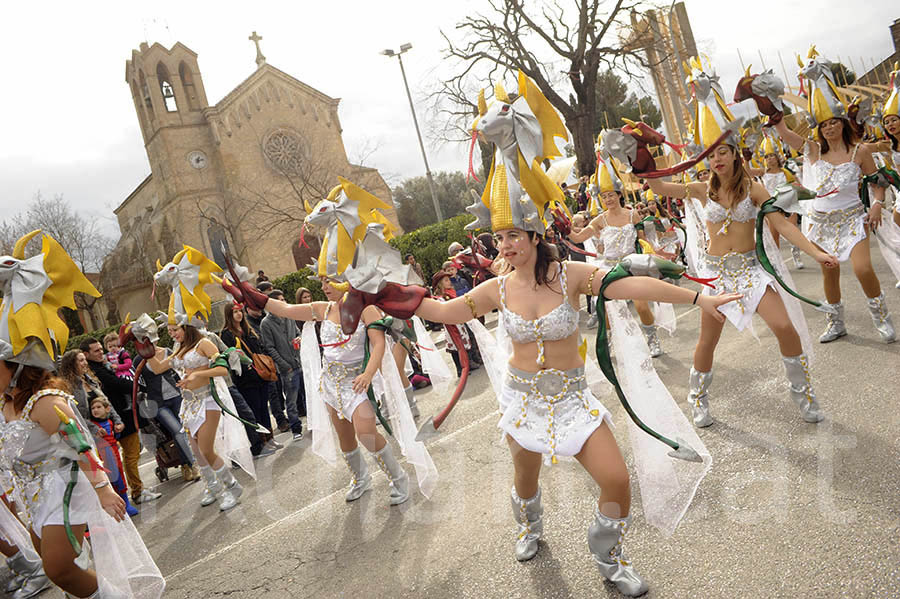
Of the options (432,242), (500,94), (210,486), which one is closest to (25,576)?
(210,486)

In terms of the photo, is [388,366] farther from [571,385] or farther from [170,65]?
[170,65]

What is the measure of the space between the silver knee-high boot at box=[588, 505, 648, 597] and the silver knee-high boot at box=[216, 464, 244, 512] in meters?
4.06

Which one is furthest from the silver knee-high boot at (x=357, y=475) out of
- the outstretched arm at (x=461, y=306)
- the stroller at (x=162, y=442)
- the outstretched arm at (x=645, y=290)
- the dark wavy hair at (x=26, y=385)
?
the stroller at (x=162, y=442)

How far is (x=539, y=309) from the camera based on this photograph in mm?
3133

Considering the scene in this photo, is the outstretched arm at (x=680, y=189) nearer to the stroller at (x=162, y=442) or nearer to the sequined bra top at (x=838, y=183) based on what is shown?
the sequined bra top at (x=838, y=183)

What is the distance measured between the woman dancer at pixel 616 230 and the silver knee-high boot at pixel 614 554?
4224 millimetres

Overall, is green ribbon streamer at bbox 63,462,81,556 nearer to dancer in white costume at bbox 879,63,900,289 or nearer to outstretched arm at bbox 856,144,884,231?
outstretched arm at bbox 856,144,884,231

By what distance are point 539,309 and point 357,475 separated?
2938mm

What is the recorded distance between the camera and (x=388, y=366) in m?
5.07

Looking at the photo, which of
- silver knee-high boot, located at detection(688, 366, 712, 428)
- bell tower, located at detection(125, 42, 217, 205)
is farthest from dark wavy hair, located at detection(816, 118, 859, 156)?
bell tower, located at detection(125, 42, 217, 205)

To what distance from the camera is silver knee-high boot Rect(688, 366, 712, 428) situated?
15.7 feet

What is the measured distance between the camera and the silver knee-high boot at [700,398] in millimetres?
4777

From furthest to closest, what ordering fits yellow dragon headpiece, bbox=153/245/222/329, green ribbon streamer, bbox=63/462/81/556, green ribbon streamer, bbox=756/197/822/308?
yellow dragon headpiece, bbox=153/245/222/329, green ribbon streamer, bbox=756/197/822/308, green ribbon streamer, bbox=63/462/81/556

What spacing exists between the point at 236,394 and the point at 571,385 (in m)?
5.31
